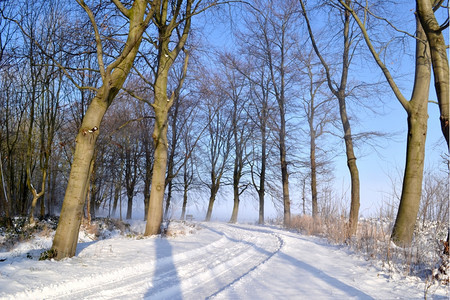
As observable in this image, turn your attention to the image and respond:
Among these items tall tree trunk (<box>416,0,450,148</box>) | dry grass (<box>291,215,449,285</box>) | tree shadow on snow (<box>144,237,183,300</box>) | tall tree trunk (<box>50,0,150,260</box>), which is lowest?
tree shadow on snow (<box>144,237,183,300</box>)

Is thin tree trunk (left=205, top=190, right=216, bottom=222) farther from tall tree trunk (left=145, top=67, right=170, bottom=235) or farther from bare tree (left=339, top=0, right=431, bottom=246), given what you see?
bare tree (left=339, top=0, right=431, bottom=246)

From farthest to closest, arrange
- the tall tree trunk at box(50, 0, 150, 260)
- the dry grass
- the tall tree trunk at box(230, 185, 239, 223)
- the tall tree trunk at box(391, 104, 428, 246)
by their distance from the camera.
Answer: the tall tree trunk at box(230, 185, 239, 223) → the tall tree trunk at box(391, 104, 428, 246) → the tall tree trunk at box(50, 0, 150, 260) → the dry grass

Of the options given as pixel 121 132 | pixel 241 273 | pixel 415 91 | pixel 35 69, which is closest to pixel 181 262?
pixel 241 273

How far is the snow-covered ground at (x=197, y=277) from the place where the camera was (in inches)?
155

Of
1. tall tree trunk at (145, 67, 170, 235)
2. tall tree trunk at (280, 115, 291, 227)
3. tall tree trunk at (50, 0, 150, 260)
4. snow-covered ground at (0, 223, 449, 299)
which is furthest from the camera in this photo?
tall tree trunk at (280, 115, 291, 227)

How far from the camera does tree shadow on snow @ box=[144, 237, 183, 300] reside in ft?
13.1

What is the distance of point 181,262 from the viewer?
6.10 metres

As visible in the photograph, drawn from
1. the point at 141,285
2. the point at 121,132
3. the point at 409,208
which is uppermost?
the point at 121,132

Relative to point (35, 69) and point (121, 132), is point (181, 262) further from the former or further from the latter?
point (121, 132)

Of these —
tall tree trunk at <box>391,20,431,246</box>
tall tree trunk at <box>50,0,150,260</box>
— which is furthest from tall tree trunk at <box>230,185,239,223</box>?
tall tree trunk at <box>50,0,150,260</box>

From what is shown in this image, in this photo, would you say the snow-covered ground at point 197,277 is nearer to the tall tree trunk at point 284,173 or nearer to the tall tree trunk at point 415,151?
the tall tree trunk at point 415,151

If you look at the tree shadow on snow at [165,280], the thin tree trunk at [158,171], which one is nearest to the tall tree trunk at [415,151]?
the tree shadow on snow at [165,280]

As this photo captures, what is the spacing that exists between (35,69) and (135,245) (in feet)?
33.6

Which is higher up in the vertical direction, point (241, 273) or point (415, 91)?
point (415, 91)
